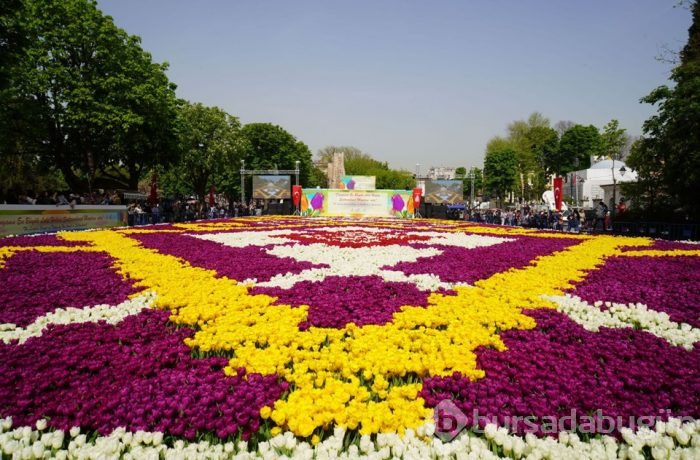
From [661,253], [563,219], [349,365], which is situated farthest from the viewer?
[563,219]

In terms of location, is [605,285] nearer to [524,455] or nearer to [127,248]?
[524,455]

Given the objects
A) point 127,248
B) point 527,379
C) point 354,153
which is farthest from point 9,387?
point 354,153

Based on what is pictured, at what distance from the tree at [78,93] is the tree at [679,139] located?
91.4ft

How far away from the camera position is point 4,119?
2244cm

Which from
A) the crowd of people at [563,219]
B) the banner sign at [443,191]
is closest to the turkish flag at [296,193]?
the banner sign at [443,191]

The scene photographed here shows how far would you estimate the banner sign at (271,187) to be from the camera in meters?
39.5

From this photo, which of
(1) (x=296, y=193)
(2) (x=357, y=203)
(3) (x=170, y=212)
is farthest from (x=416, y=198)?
(3) (x=170, y=212)

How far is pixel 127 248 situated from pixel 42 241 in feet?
10.6

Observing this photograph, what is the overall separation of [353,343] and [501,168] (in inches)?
3138

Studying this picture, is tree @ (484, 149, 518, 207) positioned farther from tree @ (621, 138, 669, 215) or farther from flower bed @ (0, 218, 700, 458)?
flower bed @ (0, 218, 700, 458)

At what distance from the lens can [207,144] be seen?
142ft

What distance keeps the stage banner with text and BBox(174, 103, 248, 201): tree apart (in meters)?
10.3

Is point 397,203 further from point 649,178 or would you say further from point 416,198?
point 649,178
